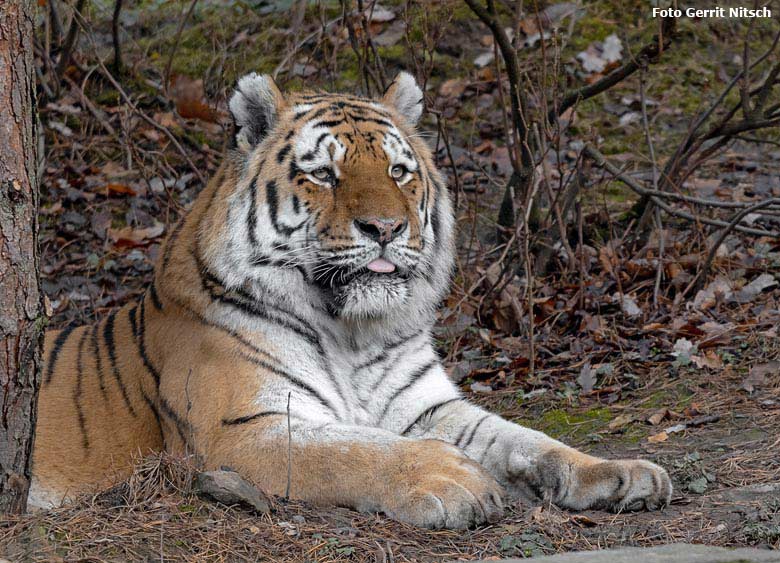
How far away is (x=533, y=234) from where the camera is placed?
6938 mm

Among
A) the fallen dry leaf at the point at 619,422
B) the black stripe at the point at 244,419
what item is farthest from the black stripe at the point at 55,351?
the fallen dry leaf at the point at 619,422

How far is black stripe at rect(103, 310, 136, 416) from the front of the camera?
15.4 feet

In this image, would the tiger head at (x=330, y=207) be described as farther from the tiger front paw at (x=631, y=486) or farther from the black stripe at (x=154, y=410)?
the tiger front paw at (x=631, y=486)

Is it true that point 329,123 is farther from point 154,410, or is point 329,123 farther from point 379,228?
point 154,410

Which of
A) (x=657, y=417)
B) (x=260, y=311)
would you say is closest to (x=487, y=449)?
(x=657, y=417)

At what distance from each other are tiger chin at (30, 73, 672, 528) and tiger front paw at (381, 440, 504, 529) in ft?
0.15

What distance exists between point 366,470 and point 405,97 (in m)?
2.15

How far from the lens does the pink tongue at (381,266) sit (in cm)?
429

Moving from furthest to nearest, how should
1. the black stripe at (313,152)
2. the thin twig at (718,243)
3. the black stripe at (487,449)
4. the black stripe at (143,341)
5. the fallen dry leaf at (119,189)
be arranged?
the fallen dry leaf at (119,189), the thin twig at (718,243), the black stripe at (143,341), the black stripe at (313,152), the black stripe at (487,449)

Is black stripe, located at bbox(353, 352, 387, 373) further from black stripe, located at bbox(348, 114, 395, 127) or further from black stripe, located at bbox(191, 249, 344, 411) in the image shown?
black stripe, located at bbox(348, 114, 395, 127)

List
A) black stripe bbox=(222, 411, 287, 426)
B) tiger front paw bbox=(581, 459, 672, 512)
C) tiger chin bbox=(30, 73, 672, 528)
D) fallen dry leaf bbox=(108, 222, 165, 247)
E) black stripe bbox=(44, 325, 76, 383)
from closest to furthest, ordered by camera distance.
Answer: tiger front paw bbox=(581, 459, 672, 512), tiger chin bbox=(30, 73, 672, 528), black stripe bbox=(222, 411, 287, 426), black stripe bbox=(44, 325, 76, 383), fallen dry leaf bbox=(108, 222, 165, 247)

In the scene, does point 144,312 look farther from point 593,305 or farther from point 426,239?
point 593,305

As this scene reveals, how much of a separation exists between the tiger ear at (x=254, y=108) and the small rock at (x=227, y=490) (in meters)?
1.69

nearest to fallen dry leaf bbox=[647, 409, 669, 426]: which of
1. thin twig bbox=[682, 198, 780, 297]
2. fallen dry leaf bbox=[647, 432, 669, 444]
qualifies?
fallen dry leaf bbox=[647, 432, 669, 444]
